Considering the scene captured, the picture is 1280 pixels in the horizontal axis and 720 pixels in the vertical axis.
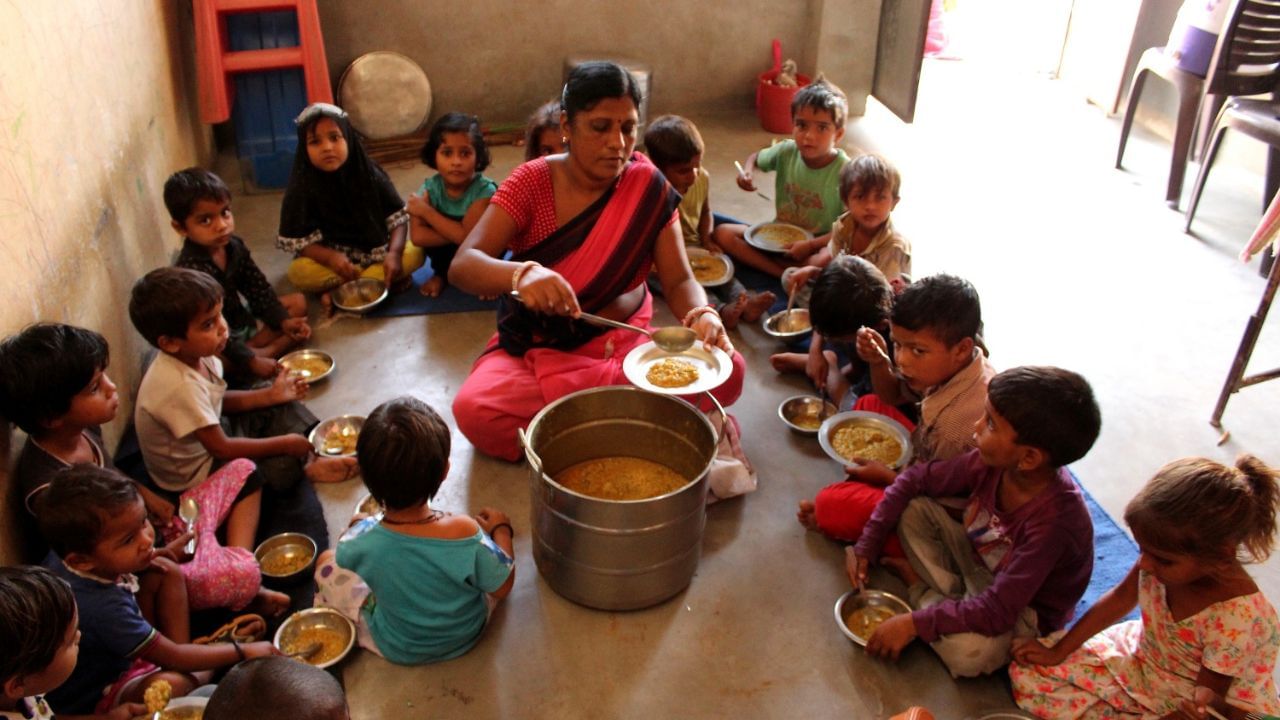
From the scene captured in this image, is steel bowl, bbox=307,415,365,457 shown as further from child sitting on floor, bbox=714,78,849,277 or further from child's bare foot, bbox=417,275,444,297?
child sitting on floor, bbox=714,78,849,277

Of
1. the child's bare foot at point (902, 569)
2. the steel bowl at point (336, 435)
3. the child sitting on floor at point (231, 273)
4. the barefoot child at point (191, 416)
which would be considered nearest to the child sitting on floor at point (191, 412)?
the barefoot child at point (191, 416)

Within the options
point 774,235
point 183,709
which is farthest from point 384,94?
point 183,709

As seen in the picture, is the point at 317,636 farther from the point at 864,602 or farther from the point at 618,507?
the point at 864,602

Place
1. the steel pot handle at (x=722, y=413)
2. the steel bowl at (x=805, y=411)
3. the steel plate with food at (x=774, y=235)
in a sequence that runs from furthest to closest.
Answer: the steel plate with food at (x=774, y=235), the steel bowl at (x=805, y=411), the steel pot handle at (x=722, y=413)

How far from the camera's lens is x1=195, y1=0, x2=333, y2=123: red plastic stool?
15.9ft

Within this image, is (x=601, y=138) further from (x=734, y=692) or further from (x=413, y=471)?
(x=734, y=692)

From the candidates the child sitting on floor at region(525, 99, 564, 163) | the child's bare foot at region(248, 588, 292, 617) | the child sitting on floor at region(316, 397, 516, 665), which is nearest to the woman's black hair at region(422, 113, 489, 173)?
the child sitting on floor at region(525, 99, 564, 163)

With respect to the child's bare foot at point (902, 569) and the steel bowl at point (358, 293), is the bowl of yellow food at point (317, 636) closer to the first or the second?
the child's bare foot at point (902, 569)

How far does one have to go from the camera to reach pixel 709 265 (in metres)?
4.47

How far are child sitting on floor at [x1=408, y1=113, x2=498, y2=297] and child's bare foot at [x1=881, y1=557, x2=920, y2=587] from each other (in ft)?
7.78

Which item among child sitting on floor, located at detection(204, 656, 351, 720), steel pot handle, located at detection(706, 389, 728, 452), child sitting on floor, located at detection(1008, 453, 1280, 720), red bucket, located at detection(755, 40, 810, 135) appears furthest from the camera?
red bucket, located at detection(755, 40, 810, 135)

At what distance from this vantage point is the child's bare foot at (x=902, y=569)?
108 inches

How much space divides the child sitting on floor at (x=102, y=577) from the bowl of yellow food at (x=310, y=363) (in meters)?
1.48

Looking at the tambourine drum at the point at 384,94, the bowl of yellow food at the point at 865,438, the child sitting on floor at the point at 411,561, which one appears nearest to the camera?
the child sitting on floor at the point at 411,561
